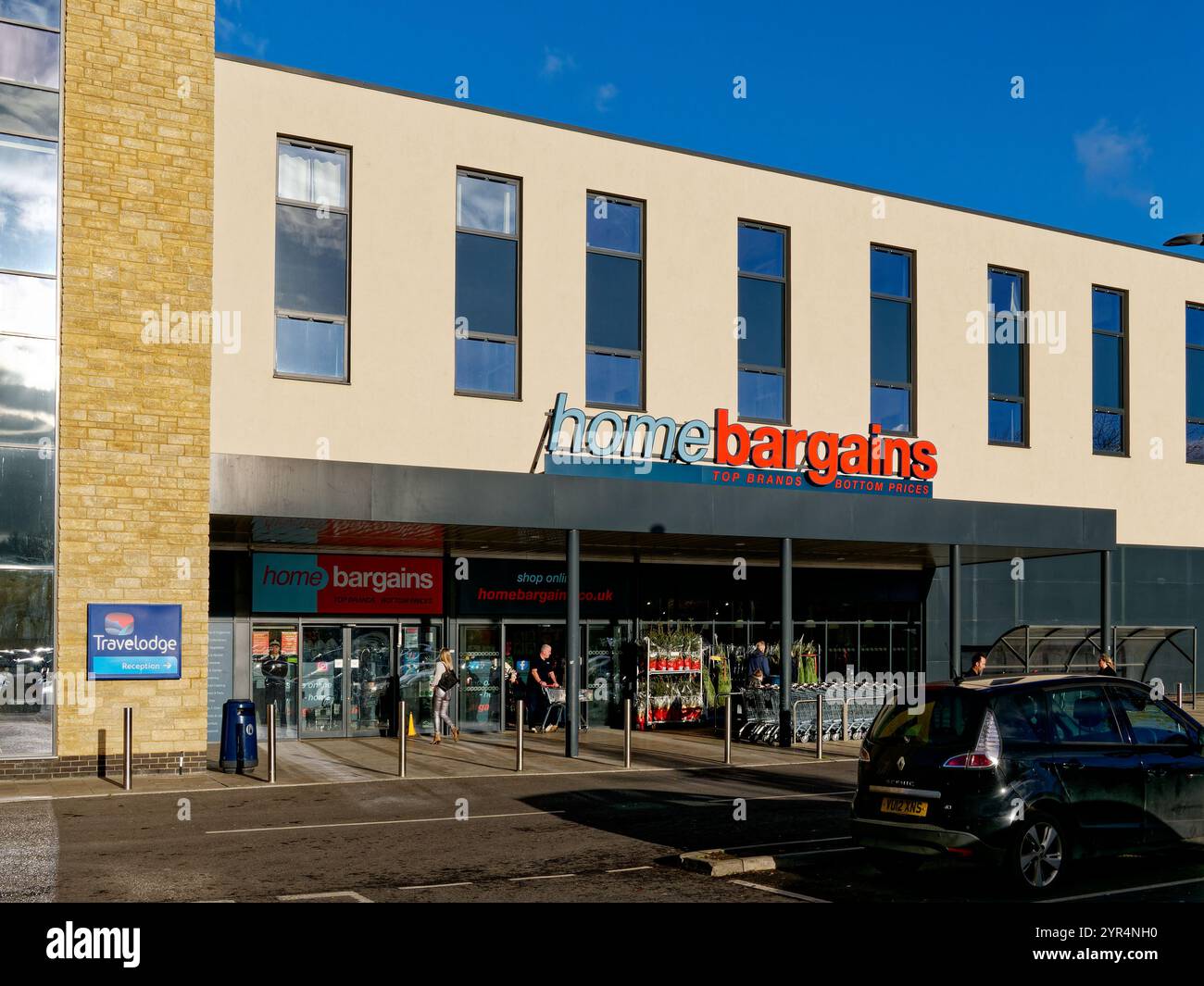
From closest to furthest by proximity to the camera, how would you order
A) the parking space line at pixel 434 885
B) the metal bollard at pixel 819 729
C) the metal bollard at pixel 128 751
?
the parking space line at pixel 434 885
the metal bollard at pixel 128 751
the metal bollard at pixel 819 729

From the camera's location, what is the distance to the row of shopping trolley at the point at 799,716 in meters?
21.7

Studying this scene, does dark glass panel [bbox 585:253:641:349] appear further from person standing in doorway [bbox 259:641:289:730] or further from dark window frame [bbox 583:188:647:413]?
person standing in doorway [bbox 259:641:289:730]

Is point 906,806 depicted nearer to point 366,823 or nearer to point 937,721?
point 937,721

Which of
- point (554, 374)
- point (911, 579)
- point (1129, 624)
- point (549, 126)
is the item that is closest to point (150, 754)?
point (554, 374)

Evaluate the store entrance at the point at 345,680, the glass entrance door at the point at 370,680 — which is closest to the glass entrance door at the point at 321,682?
the store entrance at the point at 345,680

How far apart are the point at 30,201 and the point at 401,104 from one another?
585cm

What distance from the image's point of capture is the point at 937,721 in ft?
31.7

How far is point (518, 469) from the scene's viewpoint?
20172 millimetres

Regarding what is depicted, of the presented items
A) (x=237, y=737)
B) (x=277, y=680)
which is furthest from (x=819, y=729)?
(x=277, y=680)

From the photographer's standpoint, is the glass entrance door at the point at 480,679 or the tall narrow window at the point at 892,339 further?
the tall narrow window at the point at 892,339

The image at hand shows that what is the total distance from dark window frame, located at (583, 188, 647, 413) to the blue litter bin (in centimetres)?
749

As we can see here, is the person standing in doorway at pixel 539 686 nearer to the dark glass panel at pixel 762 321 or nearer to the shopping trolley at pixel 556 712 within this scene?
the shopping trolley at pixel 556 712

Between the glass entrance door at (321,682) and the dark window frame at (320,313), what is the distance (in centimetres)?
499
